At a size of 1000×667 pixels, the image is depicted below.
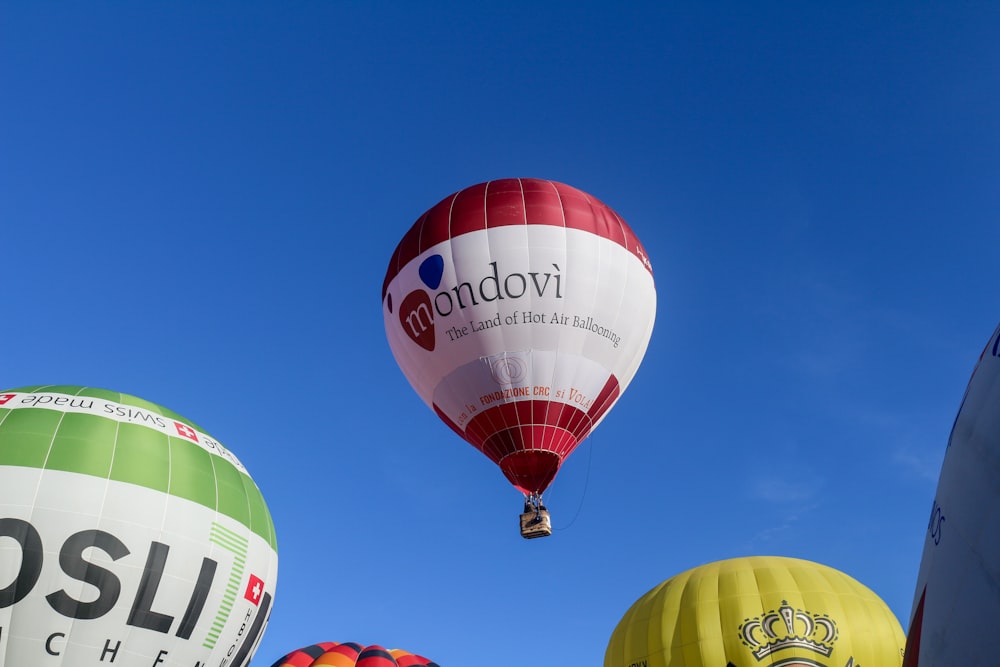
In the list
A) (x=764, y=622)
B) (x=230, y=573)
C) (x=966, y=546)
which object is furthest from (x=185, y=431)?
(x=966, y=546)

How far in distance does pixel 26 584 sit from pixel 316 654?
37.3 ft

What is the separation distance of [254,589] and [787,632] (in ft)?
24.1

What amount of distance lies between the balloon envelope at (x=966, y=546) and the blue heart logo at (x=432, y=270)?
1025cm

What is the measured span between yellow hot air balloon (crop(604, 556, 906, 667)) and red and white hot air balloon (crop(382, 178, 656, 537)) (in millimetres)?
2493

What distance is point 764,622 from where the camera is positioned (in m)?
12.3

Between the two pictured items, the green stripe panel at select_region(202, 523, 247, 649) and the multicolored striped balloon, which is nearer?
the green stripe panel at select_region(202, 523, 247, 649)

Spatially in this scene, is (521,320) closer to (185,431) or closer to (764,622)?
(185,431)

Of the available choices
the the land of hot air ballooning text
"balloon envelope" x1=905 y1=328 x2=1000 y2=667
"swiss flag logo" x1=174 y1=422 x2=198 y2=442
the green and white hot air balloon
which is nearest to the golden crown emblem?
the the land of hot air ballooning text

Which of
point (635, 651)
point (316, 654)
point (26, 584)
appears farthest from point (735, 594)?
point (316, 654)

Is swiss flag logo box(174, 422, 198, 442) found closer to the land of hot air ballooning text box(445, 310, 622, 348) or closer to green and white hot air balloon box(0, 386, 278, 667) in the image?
green and white hot air balloon box(0, 386, 278, 667)

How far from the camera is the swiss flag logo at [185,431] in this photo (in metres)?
11.7

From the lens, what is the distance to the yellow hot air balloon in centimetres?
1212

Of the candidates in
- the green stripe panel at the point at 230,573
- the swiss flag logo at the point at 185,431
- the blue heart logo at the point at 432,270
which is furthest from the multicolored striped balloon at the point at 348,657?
the blue heart logo at the point at 432,270

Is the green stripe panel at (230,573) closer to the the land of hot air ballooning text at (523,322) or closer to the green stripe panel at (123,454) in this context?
the green stripe panel at (123,454)
